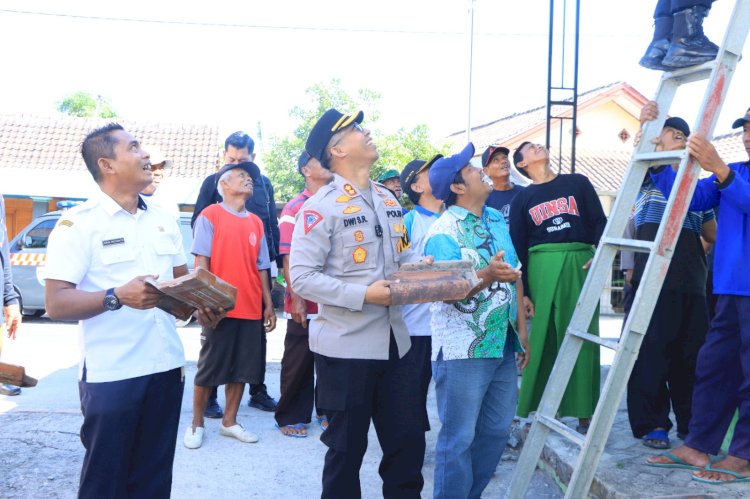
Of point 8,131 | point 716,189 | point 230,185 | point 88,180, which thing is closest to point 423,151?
point 88,180

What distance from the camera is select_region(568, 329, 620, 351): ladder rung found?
134 inches

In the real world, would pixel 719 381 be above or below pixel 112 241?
below

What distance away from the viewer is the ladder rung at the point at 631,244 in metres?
3.40

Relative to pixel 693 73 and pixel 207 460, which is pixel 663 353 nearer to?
pixel 693 73

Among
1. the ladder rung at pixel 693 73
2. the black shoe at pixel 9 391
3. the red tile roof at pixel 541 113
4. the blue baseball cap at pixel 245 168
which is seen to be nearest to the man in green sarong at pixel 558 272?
the ladder rung at pixel 693 73

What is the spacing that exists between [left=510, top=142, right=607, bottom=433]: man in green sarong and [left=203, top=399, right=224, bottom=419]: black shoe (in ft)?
8.35

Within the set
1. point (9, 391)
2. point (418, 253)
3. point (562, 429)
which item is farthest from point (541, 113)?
point (562, 429)

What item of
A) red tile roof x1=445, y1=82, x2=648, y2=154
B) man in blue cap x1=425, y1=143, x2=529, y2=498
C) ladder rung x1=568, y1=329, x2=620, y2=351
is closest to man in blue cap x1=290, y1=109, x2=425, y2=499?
man in blue cap x1=425, y1=143, x2=529, y2=498

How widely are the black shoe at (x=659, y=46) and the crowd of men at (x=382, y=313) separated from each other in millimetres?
288

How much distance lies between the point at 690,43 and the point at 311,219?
6.97ft

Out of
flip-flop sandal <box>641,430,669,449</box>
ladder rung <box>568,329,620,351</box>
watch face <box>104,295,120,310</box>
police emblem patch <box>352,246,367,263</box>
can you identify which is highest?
police emblem patch <box>352,246,367,263</box>

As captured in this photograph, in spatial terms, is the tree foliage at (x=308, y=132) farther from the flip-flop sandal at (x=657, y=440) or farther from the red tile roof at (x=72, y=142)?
the flip-flop sandal at (x=657, y=440)

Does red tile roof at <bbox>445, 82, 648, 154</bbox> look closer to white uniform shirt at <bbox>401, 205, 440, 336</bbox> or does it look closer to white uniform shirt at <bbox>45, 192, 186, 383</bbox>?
white uniform shirt at <bbox>401, 205, 440, 336</bbox>

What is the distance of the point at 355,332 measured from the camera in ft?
10.2
